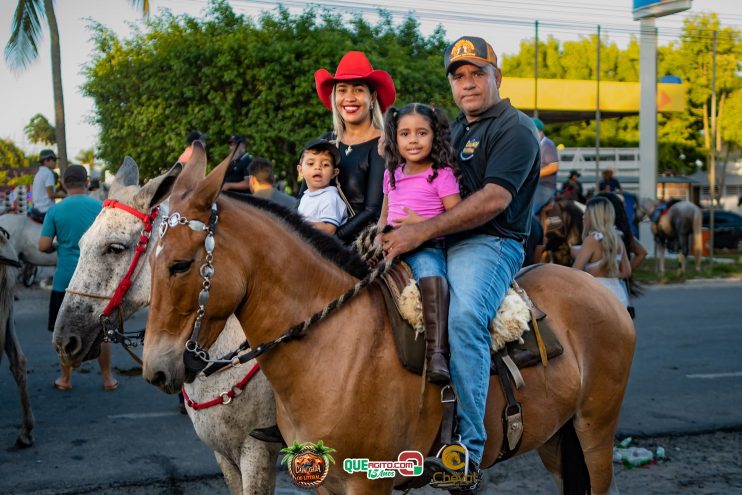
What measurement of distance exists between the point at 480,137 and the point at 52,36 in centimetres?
Result: 1864

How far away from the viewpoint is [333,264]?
11.5 ft

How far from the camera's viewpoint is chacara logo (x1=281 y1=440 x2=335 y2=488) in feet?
10.2

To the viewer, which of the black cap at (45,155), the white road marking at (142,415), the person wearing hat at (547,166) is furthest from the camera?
the black cap at (45,155)

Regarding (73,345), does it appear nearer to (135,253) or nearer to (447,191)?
(135,253)

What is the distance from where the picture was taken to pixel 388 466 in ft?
10.5

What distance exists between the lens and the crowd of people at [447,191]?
3400mm

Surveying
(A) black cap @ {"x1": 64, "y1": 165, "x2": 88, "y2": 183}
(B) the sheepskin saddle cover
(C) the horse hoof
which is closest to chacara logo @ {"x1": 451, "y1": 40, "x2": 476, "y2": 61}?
(B) the sheepskin saddle cover

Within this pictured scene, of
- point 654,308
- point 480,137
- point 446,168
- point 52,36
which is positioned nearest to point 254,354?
point 446,168

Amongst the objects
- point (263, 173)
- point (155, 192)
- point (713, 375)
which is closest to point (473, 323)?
point (155, 192)

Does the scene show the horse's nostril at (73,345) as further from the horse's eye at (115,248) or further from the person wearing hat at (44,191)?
the person wearing hat at (44,191)

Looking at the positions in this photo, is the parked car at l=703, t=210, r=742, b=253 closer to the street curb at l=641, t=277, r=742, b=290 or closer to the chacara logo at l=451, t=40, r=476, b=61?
the street curb at l=641, t=277, r=742, b=290

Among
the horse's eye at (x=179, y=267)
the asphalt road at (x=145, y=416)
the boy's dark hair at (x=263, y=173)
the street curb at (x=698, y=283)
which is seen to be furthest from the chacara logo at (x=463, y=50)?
the street curb at (x=698, y=283)

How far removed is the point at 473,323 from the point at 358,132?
163 centimetres

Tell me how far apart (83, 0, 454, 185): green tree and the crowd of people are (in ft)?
59.6
